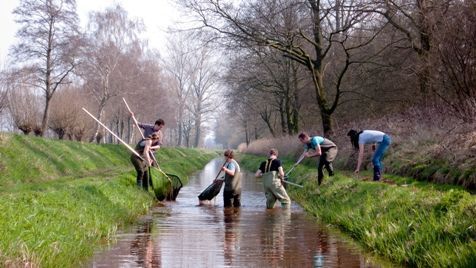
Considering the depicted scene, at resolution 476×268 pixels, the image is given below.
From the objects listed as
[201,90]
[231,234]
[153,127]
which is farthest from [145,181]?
[201,90]

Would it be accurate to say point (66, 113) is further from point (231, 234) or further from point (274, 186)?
point (231, 234)

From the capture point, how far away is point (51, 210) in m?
9.67

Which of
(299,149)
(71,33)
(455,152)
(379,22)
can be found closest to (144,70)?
(71,33)

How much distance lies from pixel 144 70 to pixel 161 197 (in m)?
38.1

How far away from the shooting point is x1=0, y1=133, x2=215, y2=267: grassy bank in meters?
7.13

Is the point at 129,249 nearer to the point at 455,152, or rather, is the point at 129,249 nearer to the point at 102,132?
the point at 455,152

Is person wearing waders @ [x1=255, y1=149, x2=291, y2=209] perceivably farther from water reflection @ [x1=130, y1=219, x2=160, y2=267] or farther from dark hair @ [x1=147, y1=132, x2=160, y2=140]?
water reflection @ [x1=130, y1=219, x2=160, y2=267]

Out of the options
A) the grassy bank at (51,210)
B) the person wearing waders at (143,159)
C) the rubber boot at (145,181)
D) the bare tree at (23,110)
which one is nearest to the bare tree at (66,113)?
the bare tree at (23,110)

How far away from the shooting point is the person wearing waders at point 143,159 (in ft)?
51.5

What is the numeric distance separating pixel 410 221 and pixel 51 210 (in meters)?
5.81

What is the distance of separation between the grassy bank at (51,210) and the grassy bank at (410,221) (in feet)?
14.4

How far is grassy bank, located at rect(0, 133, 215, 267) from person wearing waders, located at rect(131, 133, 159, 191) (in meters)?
0.42

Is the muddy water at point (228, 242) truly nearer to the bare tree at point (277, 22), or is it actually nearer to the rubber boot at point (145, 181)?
the rubber boot at point (145, 181)

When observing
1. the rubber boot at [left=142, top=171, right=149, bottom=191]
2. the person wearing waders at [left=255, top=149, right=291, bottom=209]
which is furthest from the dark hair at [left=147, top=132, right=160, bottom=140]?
the person wearing waders at [left=255, top=149, right=291, bottom=209]
